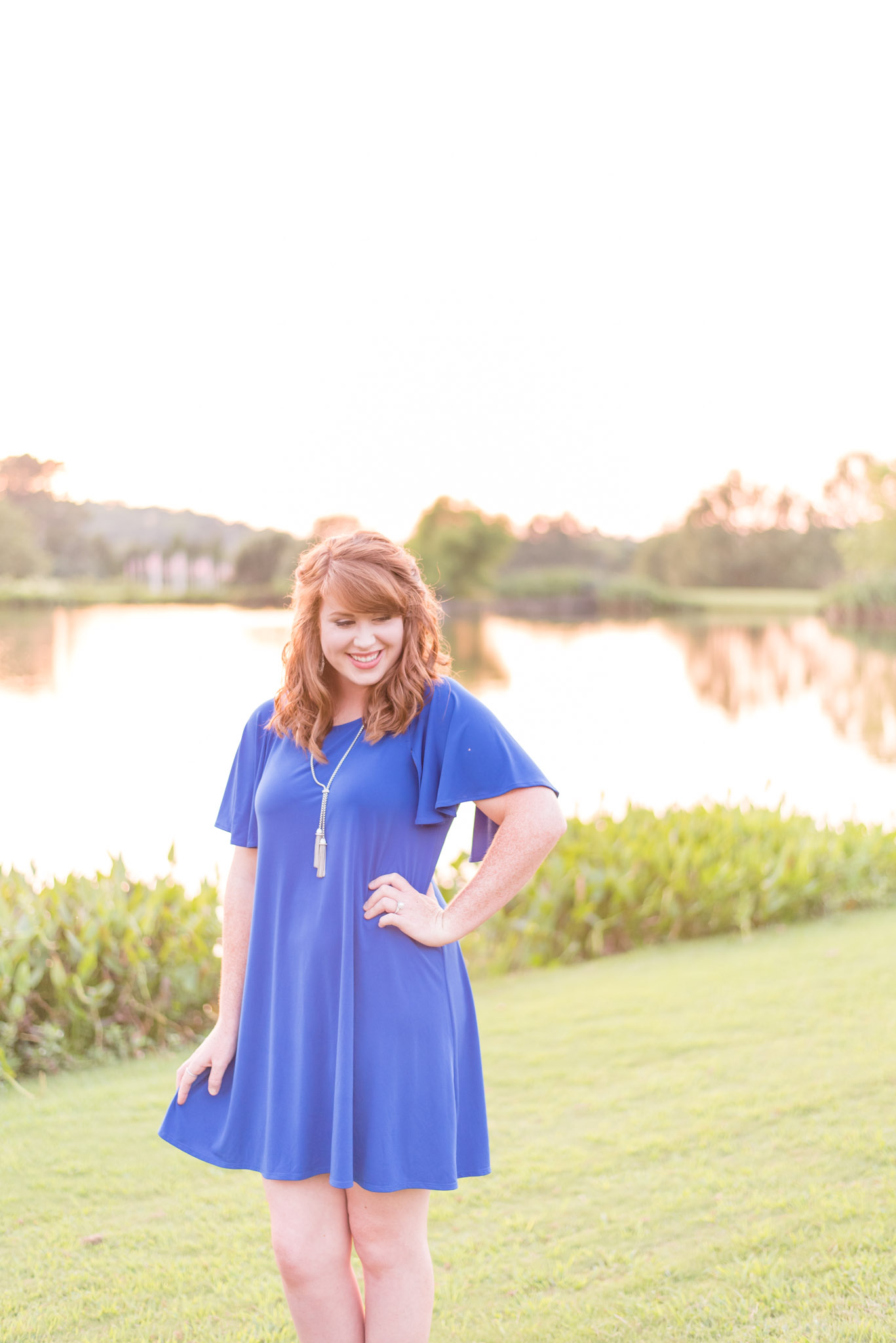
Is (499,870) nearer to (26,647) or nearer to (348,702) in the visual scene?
(348,702)

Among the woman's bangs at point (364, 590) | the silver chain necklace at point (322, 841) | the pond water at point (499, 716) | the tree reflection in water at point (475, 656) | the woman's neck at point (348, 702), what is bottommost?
the pond water at point (499, 716)

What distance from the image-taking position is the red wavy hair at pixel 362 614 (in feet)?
5.71

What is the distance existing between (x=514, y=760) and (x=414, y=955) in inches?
13.8

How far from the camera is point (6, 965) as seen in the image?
150 inches

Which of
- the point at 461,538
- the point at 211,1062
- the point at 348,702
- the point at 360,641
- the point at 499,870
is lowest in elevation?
the point at 211,1062

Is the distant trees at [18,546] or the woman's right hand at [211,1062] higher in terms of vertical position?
the distant trees at [18,546]

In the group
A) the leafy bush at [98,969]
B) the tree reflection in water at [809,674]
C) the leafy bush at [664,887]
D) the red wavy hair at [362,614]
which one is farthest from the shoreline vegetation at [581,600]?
the red wavy hair at [362,614]

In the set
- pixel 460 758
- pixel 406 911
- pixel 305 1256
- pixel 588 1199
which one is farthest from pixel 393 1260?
pixel 588 1199

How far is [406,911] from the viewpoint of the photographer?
1681mm

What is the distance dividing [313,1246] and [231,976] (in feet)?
1.48

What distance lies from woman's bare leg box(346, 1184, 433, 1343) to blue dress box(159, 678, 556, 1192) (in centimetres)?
7

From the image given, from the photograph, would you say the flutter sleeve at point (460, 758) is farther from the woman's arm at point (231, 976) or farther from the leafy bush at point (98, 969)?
the leafy bush at point (98, 969)

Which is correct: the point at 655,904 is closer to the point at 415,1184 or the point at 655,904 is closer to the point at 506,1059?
the point at 506,1059

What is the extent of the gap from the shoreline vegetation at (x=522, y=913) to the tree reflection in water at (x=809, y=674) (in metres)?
7.61
